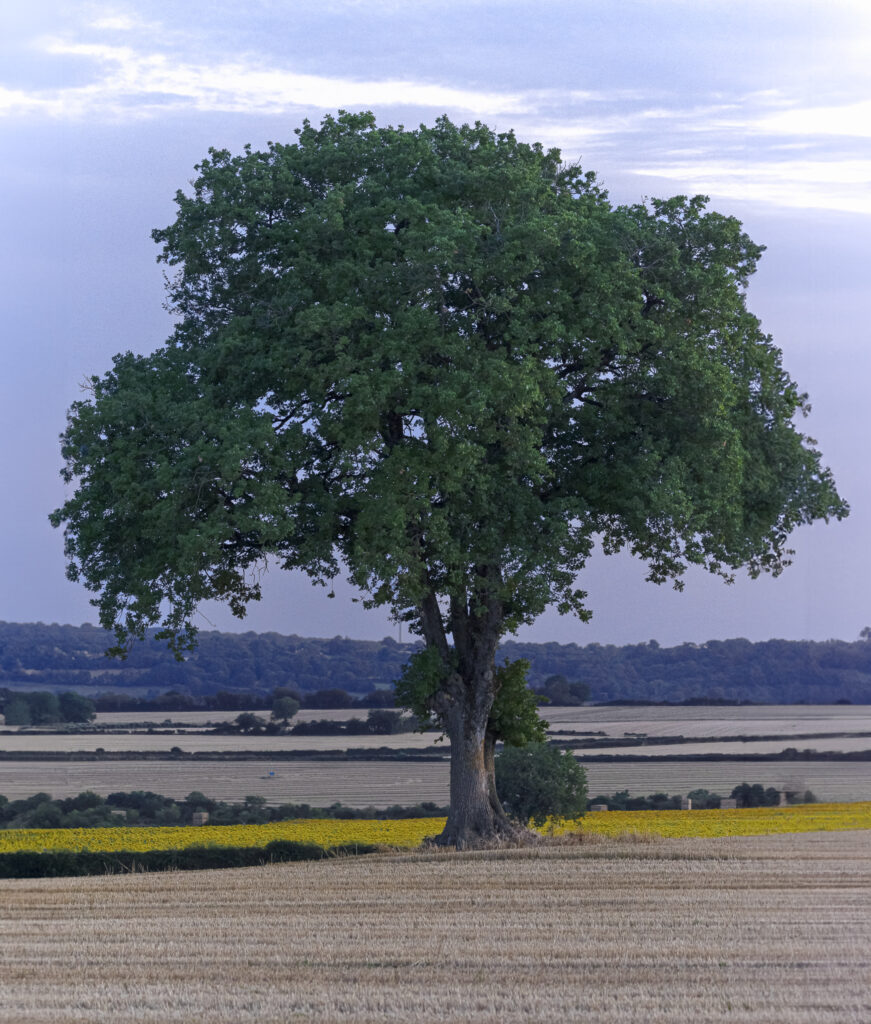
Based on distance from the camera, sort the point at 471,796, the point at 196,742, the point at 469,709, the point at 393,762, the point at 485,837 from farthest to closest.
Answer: the point at 196,742, the point at 393,762, the point at 469,709, the point at 471,796, the point at 485,837

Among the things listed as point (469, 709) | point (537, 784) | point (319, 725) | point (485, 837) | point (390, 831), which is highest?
point (469, 709)

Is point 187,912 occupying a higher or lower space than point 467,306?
lower

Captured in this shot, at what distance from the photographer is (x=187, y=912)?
751 inches

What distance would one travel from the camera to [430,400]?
2508 centimetres

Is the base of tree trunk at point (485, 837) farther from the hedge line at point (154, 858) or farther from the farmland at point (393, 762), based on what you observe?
the farmland at point (393, 762)

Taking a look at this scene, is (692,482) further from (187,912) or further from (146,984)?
(146,984)

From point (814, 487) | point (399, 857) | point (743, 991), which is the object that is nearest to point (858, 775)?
point (814, 487)

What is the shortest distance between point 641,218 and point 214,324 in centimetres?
955

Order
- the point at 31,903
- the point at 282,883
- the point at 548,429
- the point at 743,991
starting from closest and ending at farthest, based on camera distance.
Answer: the point at 743,991, the point at 31,903, the point at 282,883, the point at 548,429

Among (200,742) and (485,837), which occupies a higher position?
(485,837)

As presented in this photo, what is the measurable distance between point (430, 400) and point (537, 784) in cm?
1705

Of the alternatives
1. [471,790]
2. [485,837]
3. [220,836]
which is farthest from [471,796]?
[220,836]

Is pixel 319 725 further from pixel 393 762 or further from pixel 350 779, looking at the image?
pixel 350 779

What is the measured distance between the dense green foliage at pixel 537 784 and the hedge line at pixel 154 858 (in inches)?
376
